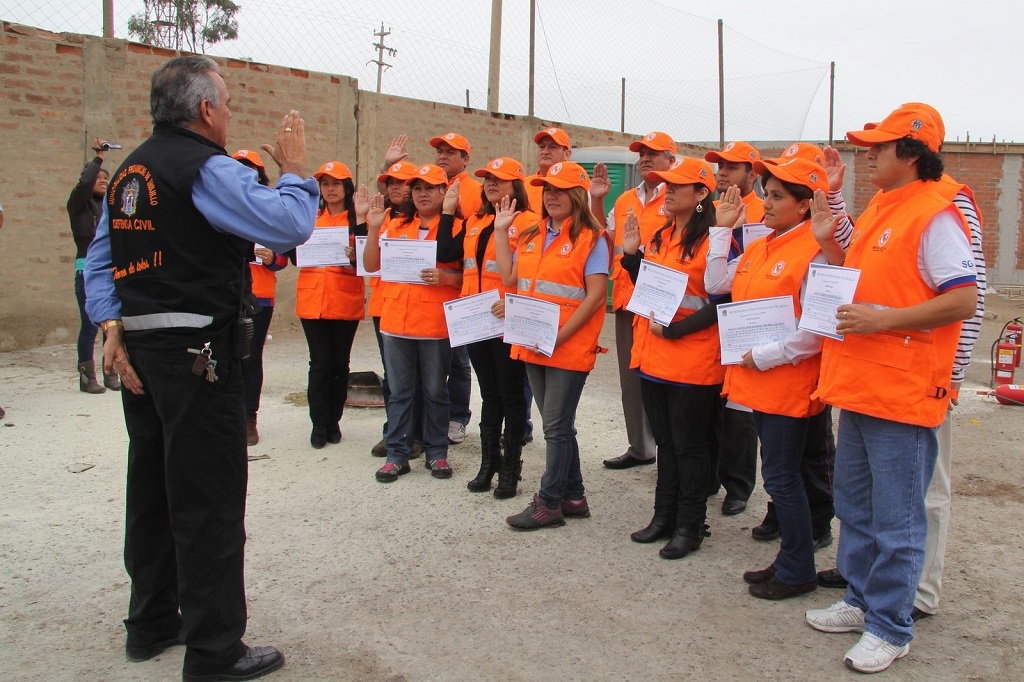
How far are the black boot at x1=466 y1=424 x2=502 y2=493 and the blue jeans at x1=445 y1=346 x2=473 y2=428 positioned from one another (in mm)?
1239

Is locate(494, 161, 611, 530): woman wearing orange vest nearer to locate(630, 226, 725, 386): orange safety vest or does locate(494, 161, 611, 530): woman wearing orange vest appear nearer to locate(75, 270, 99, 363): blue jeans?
locate(630, 226, 725, 386): orange safety vest

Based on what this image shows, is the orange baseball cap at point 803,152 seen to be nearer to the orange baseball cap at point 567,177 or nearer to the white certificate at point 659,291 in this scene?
the white certificate at point 659,291

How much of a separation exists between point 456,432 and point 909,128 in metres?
4.15

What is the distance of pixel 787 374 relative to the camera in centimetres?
379

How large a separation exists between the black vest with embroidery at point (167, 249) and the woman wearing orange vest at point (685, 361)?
2.23m

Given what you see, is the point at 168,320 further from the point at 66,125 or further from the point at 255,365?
the point at 66,125

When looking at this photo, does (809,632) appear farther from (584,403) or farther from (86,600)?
(584,403)

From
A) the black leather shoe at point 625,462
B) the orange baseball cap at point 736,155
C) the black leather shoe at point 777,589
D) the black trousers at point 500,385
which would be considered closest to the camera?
the black leather shoe at point 777,589

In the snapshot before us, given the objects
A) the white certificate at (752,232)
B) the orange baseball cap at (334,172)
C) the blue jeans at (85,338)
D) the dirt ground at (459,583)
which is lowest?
the dirt ground at (459,583)

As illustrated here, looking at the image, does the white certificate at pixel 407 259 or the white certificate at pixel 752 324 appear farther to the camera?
the white certificate at pixel 407 259

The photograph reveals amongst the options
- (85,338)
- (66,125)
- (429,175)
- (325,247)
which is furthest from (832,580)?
(66,125)

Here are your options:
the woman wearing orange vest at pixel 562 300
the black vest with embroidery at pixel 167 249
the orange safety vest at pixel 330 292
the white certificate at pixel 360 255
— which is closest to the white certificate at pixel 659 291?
the woman wearing orange vest at pixel 562 300

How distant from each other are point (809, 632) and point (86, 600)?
3239 mm

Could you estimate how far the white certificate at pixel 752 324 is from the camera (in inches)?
150
